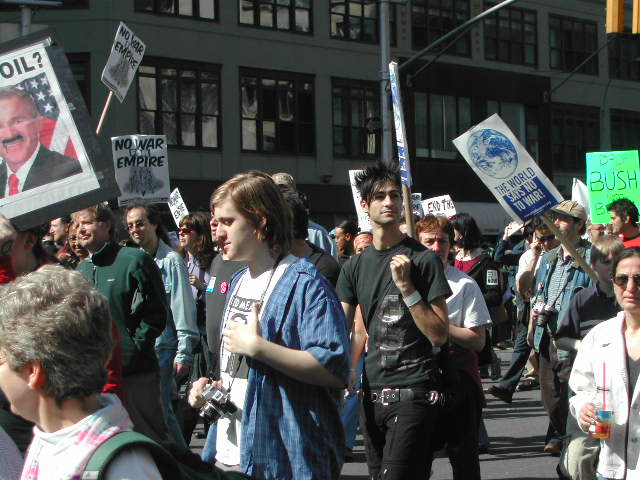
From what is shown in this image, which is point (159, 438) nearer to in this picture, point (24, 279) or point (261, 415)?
point (261, 415)

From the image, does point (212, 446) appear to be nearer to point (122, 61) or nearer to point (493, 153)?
point (493, 153)

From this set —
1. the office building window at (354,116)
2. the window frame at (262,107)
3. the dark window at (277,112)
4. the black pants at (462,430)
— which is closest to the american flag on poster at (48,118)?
the black pants at (462,430)

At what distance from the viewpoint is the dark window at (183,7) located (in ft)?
96.5

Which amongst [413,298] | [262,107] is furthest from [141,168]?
[262,107]

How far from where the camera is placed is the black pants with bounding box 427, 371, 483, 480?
19.2 ft

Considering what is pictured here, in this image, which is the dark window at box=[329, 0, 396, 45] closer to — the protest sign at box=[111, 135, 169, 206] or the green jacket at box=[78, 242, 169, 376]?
the protest sign at box=[111, 135, 169, 206]

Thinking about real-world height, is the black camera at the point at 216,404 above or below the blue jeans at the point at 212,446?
above

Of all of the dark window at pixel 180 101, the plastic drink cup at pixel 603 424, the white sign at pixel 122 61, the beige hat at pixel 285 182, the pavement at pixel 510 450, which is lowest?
the pavement at pixel 510 450

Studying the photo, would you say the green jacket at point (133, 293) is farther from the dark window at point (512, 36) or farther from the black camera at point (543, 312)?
the dark window at point (512, 36)

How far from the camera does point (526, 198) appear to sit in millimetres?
8180

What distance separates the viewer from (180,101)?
3025 cm

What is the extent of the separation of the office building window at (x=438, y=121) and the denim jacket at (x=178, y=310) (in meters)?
29.1

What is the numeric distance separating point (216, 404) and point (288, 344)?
364 millimetres

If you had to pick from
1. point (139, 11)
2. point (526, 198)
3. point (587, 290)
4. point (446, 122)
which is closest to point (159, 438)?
point (587, 290)
